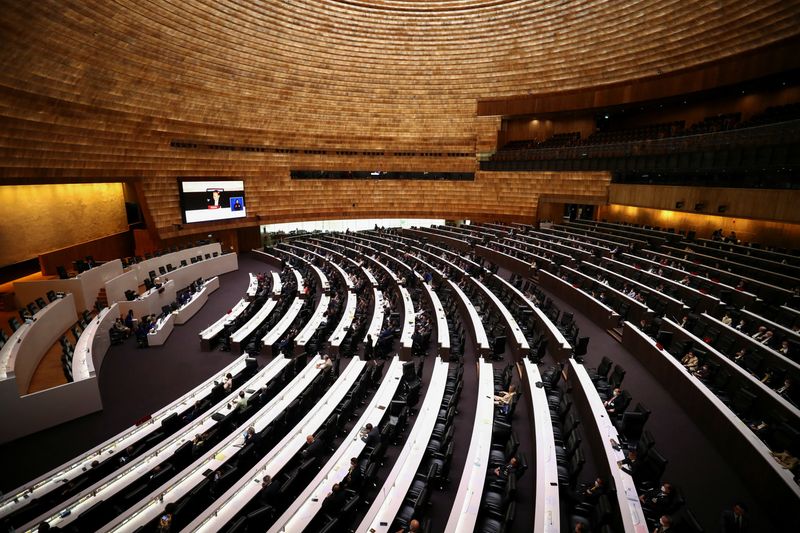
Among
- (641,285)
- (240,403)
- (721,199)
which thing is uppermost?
(721,199)

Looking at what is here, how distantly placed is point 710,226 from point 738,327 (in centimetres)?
1135

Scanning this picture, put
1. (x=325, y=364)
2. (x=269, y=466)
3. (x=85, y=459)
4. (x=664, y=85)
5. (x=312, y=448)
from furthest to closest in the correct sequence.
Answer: (x=664, y=85) → (x=325, y=364) → (x=85, y=459) → (x=312, y=448) → (x=269, y=466)

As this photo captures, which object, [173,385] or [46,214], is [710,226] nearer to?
[173,385]

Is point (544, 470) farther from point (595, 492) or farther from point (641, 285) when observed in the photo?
point (641, 285)

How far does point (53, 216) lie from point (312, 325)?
1305cm

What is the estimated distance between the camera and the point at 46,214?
52.6 ft

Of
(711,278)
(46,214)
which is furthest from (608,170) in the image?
(46,214)

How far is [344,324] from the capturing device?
11.7 meters

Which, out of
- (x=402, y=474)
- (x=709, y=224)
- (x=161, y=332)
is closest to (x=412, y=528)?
(x=402, y=474)

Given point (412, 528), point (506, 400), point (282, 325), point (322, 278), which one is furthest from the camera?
point (322, 278)

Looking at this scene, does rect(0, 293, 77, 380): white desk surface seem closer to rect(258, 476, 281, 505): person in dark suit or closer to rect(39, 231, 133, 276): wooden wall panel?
rect(39, 231, 133, 276): wooden wall panel

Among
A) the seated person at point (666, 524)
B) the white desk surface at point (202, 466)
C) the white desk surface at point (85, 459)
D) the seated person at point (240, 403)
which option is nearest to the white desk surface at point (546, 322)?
the seated person at point (666, 524)

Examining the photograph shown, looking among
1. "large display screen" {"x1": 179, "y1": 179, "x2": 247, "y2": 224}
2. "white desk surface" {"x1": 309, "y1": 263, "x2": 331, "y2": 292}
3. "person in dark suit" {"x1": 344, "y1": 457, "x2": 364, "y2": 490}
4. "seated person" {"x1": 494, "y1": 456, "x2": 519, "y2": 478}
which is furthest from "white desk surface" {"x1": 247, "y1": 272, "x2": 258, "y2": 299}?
"seated person" {"x1": 494, "y1": 456, "x2": 519, "y2": 478}

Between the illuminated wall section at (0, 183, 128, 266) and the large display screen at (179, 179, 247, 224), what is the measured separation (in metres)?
3.26
